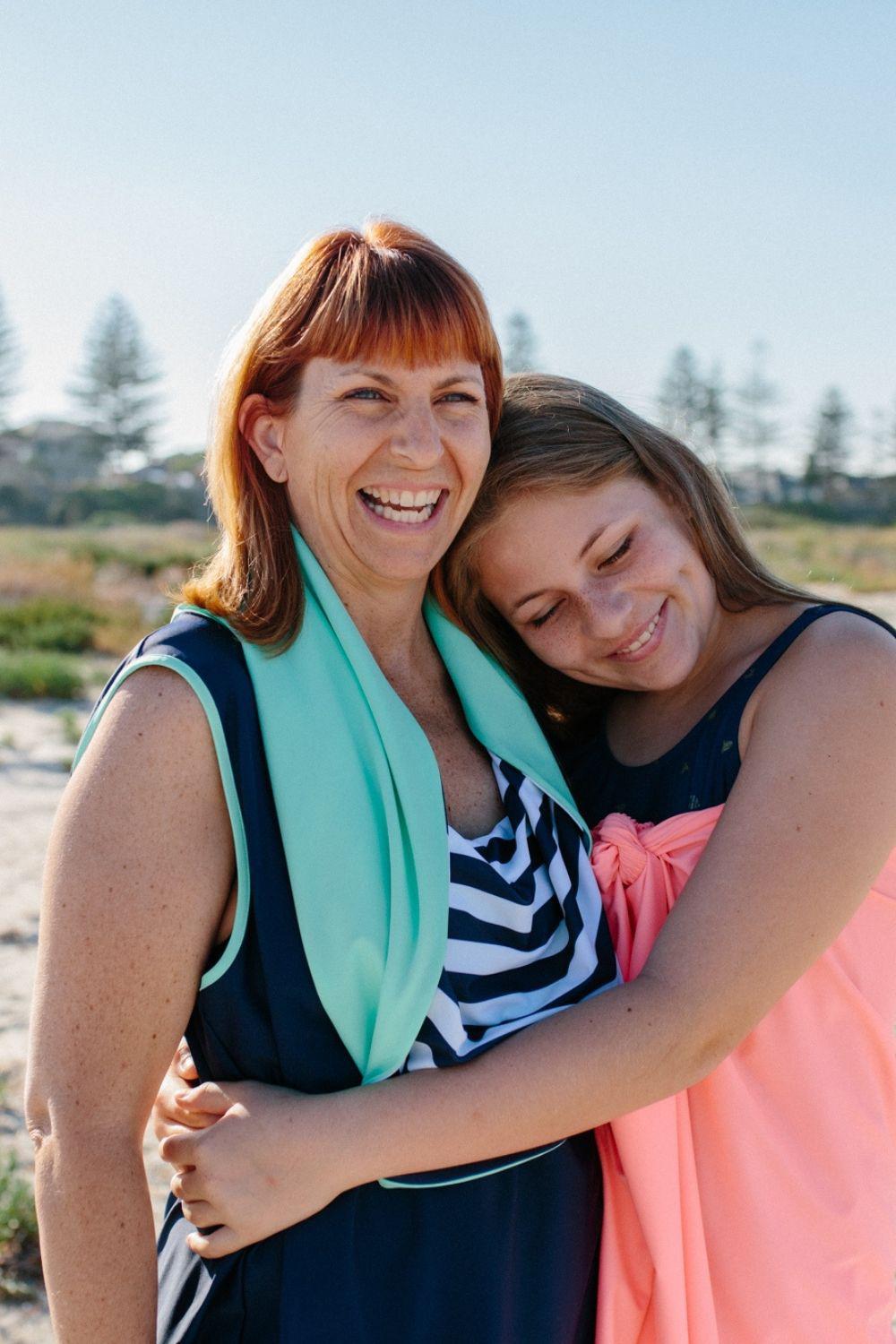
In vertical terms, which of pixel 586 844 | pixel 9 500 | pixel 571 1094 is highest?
pixel 586 844

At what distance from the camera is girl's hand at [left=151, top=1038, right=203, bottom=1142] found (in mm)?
1696

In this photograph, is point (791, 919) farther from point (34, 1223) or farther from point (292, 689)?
point (34, 1223)

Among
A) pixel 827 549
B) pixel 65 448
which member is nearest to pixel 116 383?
pixel 65 448

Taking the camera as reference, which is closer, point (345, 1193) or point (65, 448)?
point (345, 1193)

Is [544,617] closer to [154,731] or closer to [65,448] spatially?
[154,731]

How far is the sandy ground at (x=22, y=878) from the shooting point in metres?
3.70

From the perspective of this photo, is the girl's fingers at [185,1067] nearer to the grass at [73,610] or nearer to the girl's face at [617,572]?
the girl's face at [617,572]

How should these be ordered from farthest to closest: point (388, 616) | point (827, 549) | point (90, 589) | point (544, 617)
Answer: point (827, 549), point (90, 589), point (544, 617), point (388, 616)

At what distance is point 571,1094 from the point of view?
1.68 meters

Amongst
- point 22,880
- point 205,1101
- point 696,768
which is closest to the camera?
point 205,1101

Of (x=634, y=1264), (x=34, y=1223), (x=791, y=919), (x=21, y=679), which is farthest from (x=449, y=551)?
(x=21, y=679)

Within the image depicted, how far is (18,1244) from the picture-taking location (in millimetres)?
3227

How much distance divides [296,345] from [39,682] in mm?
10358

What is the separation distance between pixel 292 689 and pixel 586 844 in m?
0.68
